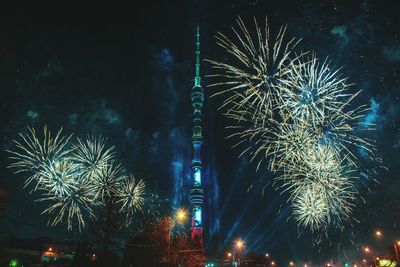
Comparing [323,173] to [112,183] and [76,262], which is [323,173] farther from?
[76,262]

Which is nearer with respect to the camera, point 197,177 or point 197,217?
point 197,217

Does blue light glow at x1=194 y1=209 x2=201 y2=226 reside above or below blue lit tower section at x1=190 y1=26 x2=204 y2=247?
below

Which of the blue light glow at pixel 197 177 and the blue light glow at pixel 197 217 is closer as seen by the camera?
the blue light glow at pixel 197 217

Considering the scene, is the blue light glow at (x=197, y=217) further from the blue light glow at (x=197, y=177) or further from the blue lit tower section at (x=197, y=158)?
the blue light glow at (x=197, y=177)

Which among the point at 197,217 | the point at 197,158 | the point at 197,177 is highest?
the point at 197,158

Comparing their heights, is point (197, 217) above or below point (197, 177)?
below

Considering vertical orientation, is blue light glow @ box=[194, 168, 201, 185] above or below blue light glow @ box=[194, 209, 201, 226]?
above

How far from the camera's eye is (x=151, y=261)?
66625 millimetres

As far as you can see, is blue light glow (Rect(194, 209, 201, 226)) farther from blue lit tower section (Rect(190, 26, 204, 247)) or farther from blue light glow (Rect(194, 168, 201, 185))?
blue light glow (Rect(194, 168, 201, 185))

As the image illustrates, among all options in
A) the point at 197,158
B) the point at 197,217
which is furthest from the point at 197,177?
the point at 197,217

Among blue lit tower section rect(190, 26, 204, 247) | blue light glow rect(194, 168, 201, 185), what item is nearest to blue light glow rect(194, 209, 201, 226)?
blue lit tower section rect(190, 26, 204, 247)

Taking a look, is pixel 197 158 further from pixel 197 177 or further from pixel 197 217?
pixel 197 217

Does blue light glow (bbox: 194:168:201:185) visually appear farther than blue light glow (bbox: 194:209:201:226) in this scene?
Yes

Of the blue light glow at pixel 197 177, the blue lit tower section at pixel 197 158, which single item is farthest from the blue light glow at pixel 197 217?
the blue light glow at pixel 197 177
